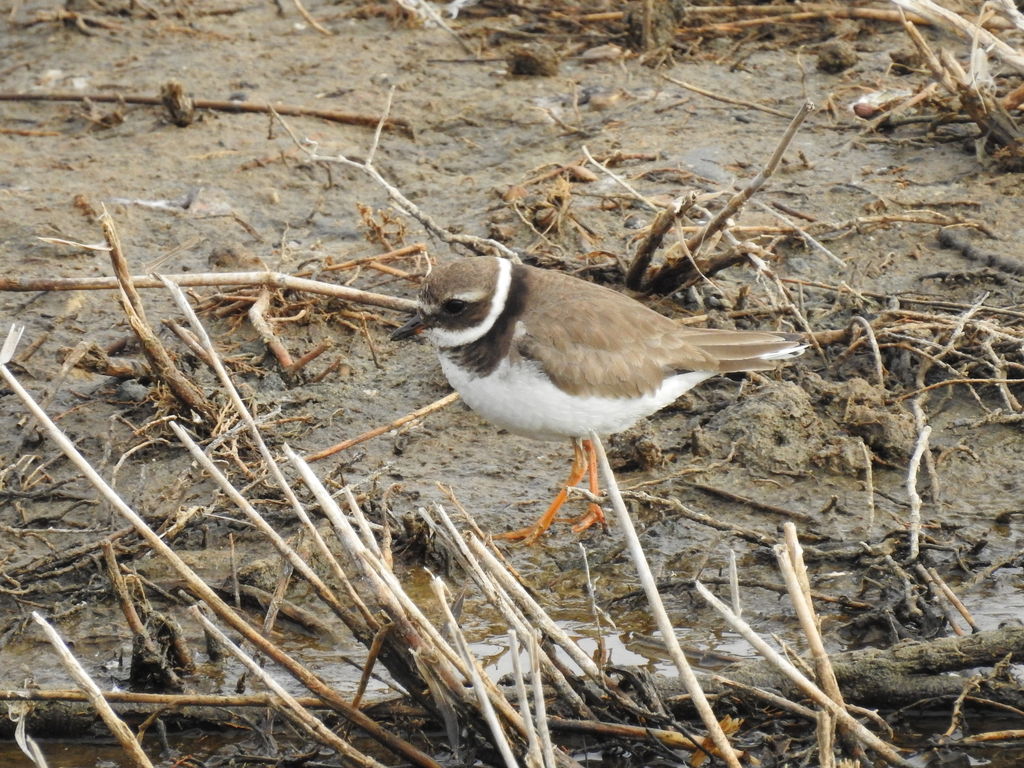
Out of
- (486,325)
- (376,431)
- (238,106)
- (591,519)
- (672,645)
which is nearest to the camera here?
(672,645)

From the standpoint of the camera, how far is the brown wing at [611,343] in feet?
19.5

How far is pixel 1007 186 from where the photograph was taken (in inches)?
332

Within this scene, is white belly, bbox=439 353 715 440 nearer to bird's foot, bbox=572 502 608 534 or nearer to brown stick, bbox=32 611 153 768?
bird's foot, bbox=572 502 608 534

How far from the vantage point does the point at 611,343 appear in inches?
240

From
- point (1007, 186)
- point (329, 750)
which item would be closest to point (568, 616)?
point (329, 750)

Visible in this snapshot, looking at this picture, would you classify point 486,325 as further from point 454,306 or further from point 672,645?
point 672,645

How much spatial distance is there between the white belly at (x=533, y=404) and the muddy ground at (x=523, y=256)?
55 centimetres

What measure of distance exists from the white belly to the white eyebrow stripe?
4.2 inches

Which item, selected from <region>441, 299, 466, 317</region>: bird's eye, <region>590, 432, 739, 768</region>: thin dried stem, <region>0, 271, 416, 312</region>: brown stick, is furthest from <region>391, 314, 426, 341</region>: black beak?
<region>590, 432, 739, 768</region>: thin dried stem

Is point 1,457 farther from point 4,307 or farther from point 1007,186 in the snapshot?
point 1007,186

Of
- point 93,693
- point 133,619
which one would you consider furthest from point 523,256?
point 93,693

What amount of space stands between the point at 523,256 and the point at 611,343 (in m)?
1.89

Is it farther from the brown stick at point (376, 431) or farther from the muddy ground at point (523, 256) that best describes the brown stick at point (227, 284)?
the brown stick at point (376, 431)

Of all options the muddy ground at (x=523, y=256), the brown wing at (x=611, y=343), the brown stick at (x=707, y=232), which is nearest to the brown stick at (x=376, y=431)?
the muddy ground at (x=523, y=256)
